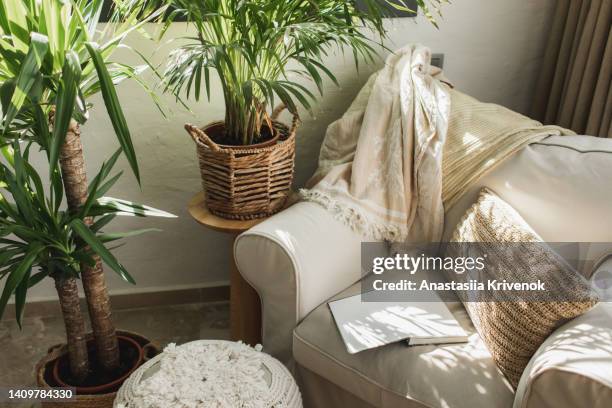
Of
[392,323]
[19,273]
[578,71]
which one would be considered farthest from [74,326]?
[578,71]

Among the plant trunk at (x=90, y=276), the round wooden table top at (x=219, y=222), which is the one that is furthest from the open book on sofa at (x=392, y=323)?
the plant trunk at (x=90, y=276)

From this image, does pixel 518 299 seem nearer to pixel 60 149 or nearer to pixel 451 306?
pixel 451 306

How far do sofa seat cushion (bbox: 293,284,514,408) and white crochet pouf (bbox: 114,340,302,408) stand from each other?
0.39 feet

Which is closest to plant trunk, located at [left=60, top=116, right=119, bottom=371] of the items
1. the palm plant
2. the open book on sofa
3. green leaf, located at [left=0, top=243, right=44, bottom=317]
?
the palm plant

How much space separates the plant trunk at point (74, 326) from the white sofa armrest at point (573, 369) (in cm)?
104

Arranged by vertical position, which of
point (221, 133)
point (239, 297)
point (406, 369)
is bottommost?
point (239, 297)

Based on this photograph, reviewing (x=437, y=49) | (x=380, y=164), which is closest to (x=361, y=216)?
(x=380, y=164)

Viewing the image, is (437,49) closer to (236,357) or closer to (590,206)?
(590,206)

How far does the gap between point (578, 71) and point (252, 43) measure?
1174 millimetres

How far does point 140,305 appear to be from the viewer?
2252mm

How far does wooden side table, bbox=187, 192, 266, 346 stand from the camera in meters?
1.65

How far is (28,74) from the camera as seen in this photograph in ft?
3.50

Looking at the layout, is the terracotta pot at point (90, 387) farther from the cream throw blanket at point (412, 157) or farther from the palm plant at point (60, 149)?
the cream throw blanket at point (412, 157)

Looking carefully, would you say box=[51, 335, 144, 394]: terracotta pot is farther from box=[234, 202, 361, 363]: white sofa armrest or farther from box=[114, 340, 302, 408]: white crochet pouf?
box=[234, 202, 361, 363]: white sofa armrest
